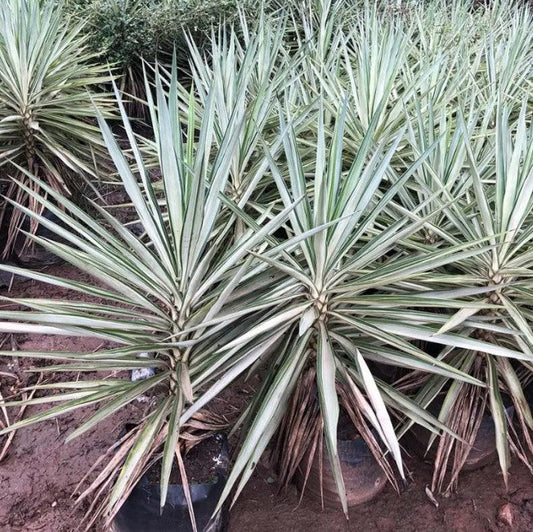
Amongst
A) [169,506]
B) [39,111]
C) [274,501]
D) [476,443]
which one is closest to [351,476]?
[274,501]

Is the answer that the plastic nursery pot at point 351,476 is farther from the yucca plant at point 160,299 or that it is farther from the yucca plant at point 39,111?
the yucca plant at point 39,111

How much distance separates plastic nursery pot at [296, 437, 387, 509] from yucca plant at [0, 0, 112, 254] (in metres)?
1.44

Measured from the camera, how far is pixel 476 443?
5.36 feet

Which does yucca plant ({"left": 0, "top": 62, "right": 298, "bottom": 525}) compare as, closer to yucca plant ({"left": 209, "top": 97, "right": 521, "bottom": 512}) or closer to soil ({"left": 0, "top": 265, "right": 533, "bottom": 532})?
yucca plant ({"left": 209, "top": 97, "right": 521, "bottom": 512})

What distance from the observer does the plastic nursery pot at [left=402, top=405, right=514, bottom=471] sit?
64.4 inches

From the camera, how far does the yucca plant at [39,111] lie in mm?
2260

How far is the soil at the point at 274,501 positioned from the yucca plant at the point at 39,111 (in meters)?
1.04

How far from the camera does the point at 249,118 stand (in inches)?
70.4

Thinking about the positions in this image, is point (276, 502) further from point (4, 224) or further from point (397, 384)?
point (4, 224)

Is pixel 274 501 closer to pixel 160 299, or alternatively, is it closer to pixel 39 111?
pixel 160 299

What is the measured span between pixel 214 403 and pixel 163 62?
2.71 meters

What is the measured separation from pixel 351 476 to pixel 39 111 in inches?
76.0

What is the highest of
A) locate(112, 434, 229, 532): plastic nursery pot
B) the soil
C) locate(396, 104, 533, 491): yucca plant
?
locate(396, 104, 533, 491): yucca plant

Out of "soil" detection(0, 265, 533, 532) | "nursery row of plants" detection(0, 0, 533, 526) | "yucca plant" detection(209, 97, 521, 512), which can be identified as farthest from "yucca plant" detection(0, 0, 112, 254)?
"yucca plant" detection(209, 97, 521, 512)
